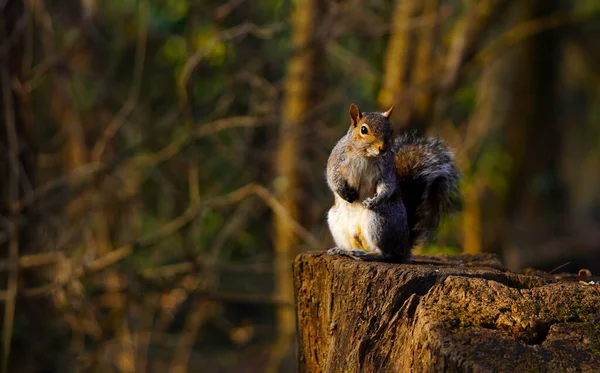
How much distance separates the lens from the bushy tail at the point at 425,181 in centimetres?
281

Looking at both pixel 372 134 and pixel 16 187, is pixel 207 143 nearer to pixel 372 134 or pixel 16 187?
pixel 16 187

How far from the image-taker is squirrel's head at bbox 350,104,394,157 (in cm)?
262

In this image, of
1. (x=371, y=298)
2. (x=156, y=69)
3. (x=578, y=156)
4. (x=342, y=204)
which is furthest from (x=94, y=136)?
(x=578, y=156)

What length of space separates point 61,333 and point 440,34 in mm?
3348

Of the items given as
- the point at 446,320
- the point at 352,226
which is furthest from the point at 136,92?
the point at 446,320

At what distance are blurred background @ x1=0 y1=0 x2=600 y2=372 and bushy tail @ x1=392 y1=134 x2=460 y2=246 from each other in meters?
0.20

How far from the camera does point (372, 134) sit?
8.69ft

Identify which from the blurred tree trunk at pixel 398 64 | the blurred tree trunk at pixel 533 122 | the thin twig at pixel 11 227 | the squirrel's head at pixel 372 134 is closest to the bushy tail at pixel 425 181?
the squirrel's head at pixel 372 134

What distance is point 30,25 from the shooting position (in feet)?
13.9

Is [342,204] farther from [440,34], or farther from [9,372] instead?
[440,34]

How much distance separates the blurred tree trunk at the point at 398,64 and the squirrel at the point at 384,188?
213cm

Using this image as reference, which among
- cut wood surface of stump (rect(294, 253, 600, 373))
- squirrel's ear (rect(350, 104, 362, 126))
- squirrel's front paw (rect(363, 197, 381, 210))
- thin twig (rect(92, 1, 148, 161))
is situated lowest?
cut wood surface of stump (rect(294, 253, 600, 373))

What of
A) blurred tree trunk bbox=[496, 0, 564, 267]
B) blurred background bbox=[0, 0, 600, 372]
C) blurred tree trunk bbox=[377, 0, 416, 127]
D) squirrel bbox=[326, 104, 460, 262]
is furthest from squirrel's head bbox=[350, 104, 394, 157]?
blurred tree trunk bbox=[496, 0, 564, 267]

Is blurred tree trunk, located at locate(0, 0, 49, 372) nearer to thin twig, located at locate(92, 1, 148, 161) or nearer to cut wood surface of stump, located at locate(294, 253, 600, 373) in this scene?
thin twig, located at locate(92, 1, 148, 161)
